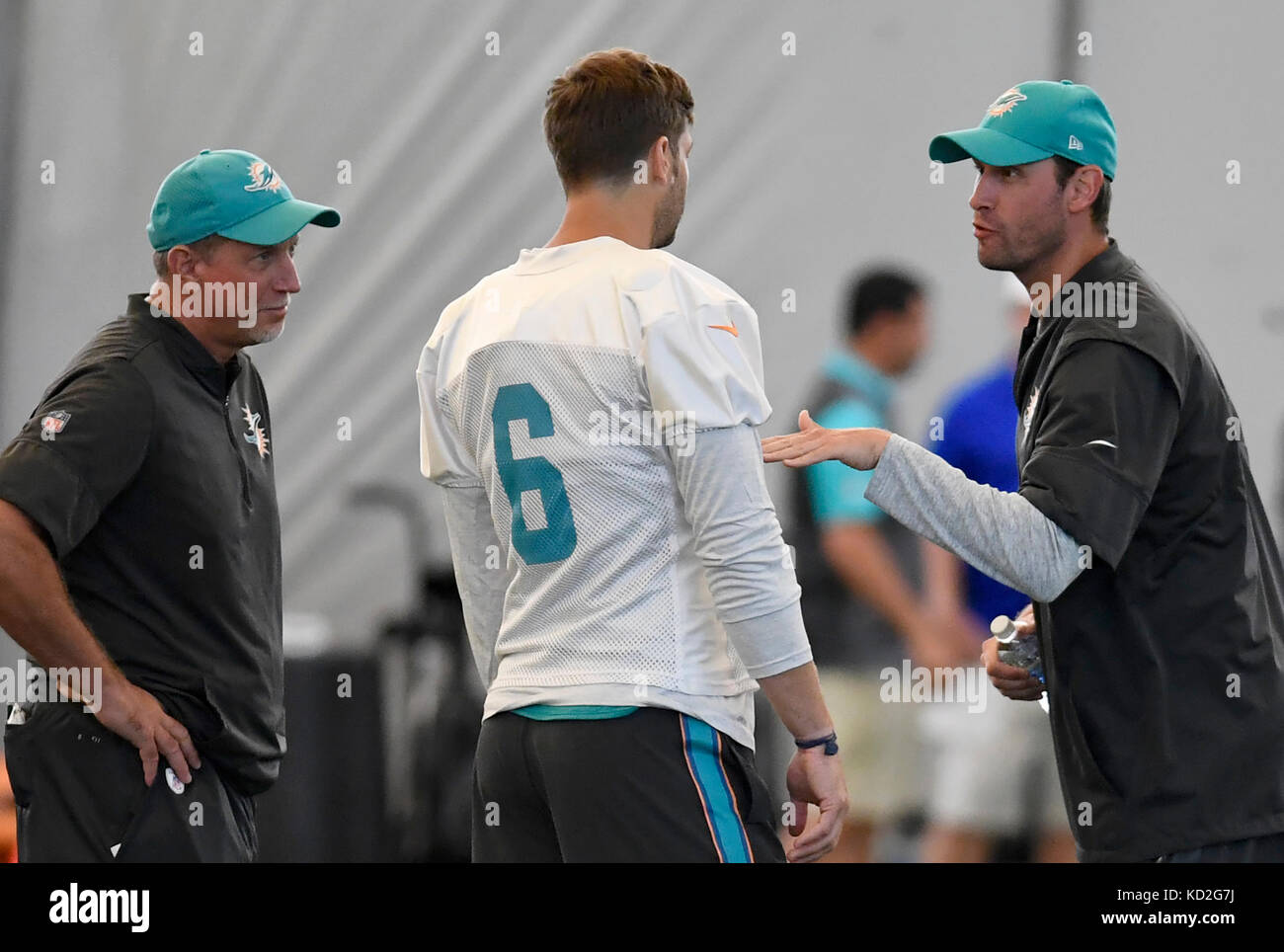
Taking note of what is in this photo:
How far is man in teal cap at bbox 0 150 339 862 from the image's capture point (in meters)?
1.93

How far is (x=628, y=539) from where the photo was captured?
1.77 meters

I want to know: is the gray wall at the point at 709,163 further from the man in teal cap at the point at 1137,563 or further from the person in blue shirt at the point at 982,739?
the man in teal cap at the point at 1137,563

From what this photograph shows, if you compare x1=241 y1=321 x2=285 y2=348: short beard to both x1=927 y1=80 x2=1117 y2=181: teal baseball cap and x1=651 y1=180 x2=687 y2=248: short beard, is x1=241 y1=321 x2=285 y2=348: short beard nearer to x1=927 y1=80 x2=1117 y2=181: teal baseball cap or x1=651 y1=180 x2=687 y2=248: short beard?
x1=651 y1=180 x2=687 y2=248: short beard

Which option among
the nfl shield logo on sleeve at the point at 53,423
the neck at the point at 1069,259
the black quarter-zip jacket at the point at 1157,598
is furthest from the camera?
the neck at the point at 1069,259

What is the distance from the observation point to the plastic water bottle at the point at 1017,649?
2113mm

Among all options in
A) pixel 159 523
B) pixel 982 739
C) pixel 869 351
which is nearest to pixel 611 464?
pixel 159 523

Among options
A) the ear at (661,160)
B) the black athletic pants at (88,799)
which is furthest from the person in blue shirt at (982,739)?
the black athletic pants at (88,799)

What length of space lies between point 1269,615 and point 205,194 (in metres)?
1.59

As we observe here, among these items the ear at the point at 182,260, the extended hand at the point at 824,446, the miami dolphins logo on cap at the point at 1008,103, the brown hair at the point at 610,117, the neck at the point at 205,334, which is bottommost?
the extended hand at the point at 824,446

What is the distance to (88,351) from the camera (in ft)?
6.78

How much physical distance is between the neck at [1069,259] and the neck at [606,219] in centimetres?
59

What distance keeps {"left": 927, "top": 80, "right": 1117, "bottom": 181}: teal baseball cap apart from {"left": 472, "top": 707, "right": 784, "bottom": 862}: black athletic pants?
0.92m

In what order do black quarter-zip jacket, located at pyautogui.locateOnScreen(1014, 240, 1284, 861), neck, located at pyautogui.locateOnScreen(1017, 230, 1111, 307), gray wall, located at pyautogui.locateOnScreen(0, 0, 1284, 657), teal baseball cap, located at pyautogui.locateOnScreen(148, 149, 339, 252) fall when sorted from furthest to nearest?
gray wall, located at pyautogui.locateOnScreen(0, 0, 1284, 657), teal baseball cap, located at pyautogui.locateOnScreen(148, 149, 339, 252), neck, located at pyautogui.locateOnScreen(1017, 230, 1111, 307), black quarter-zip jacket, located at pyautogui.locateOnScreen(1014, 240, 1284, 861)

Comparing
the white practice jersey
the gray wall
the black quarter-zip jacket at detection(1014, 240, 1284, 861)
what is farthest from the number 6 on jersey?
the gray wall
